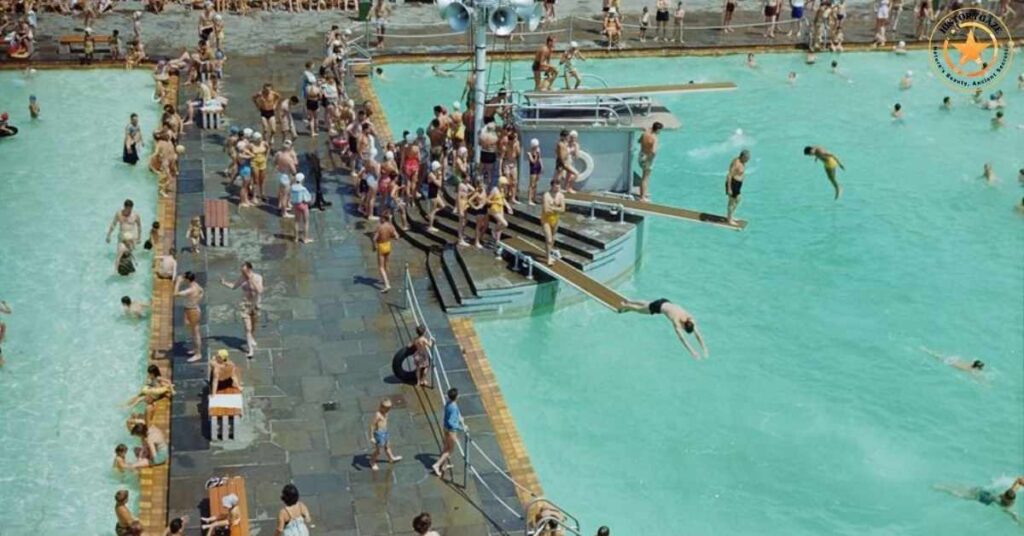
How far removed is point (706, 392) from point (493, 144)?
6.94 meters

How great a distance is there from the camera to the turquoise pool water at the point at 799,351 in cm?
1833

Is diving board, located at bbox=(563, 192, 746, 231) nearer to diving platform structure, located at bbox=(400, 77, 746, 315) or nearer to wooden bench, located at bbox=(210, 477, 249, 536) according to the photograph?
diving platform structure, located at bbox=(400, 77, 746, 315)

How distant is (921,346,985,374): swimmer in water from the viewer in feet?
71.6

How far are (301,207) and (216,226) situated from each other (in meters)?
1.60

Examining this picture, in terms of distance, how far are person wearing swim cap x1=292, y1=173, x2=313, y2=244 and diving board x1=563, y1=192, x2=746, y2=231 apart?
16.7 feet

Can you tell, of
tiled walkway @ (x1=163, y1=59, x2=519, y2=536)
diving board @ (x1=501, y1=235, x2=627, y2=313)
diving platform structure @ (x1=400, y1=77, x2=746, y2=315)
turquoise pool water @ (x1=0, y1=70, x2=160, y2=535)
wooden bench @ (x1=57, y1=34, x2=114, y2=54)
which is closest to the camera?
tiled walkway @ (x1=163, y1=59, x2=519, y2=536)

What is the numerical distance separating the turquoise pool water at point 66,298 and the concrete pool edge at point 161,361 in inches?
7.7

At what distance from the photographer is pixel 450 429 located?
55.6ft

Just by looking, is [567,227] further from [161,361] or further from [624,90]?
[161,361]

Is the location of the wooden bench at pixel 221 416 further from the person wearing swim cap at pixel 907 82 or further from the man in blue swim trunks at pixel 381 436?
the person wearing swim cap at pixel 907 82

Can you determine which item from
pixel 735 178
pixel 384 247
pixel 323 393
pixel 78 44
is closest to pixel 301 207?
pixel 384 247

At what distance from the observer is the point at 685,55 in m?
36.9

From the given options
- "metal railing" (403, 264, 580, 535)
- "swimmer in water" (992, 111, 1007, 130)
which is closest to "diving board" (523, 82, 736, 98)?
"metal railing" (403, 264, 580, 535)

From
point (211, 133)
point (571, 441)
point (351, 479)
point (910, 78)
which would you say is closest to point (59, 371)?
point (351, 479)
